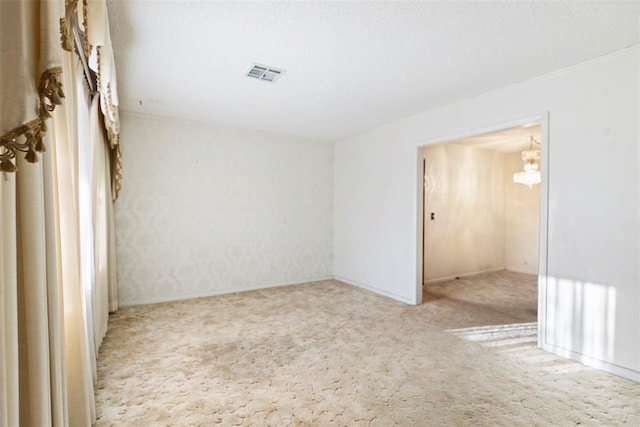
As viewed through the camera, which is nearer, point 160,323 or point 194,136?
point 160,323

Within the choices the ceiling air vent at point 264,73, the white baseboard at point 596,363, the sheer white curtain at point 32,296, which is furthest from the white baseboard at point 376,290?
the sheer white curtain at point 32,296

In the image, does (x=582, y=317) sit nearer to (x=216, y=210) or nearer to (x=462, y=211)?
(x=462, y=211)

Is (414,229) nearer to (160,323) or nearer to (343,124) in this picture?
(343,124)

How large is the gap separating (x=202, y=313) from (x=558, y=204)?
397 centimetres

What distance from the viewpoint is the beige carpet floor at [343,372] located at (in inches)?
80.4

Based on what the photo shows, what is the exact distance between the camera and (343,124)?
4.76m

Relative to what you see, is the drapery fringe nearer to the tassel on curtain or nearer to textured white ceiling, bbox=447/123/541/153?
the tassel on curtain

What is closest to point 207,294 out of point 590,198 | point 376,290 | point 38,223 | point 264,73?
point 376,290

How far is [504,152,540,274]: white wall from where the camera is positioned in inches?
255

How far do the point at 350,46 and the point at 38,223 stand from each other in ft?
7.38

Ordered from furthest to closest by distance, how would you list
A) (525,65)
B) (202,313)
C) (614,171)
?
(202,313)
(525,65)
(614,171)

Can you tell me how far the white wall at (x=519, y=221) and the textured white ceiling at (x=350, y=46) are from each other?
159 inches

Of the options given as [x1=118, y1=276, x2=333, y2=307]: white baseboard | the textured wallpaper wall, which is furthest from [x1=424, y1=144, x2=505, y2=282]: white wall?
[x1=118, y1=276, x2=333, y2=307]: white baseboard

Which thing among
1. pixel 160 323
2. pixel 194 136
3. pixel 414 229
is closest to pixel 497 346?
pixel 414 229
